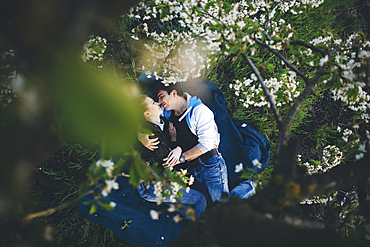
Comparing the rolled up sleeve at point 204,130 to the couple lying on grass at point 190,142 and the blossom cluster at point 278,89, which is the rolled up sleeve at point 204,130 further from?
the blossom cluster at point 278,89

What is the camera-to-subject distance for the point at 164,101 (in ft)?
4.92

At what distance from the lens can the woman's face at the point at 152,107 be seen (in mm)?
1526

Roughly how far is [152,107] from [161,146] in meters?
0.37

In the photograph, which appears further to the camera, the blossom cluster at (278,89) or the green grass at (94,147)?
the green grass at (94,147)

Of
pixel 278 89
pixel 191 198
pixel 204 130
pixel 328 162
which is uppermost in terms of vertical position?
pixel 278 89

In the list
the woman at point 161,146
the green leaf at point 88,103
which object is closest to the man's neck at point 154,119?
the woman at point 161,146

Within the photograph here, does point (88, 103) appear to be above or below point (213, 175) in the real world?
above

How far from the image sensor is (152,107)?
154cm

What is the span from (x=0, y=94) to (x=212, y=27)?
88 centimetres

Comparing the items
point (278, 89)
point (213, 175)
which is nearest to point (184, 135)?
point (213, 175)

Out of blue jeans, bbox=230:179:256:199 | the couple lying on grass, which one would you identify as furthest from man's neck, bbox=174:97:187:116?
blue jeans, bbox=230:179:256:199

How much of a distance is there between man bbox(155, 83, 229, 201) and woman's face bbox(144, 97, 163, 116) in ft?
0.18

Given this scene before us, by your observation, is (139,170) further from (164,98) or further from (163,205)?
(163,205)

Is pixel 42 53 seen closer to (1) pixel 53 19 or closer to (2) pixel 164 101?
(1) pixel 53 19
